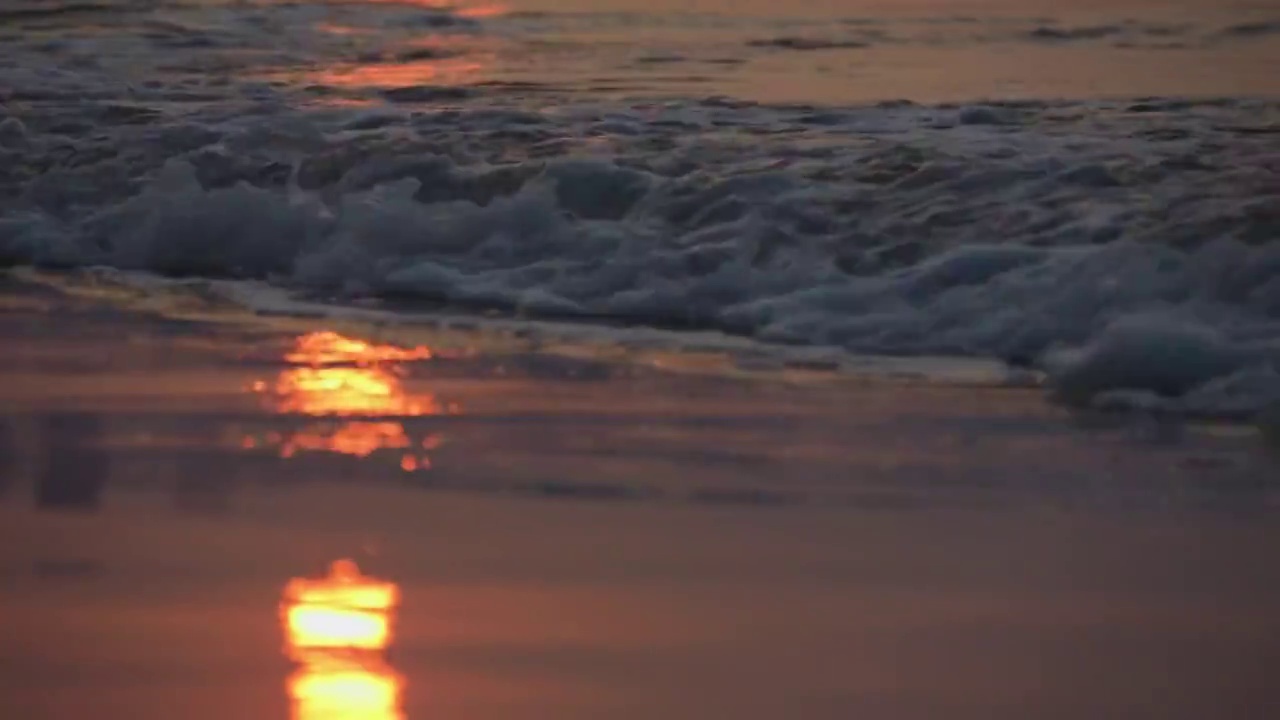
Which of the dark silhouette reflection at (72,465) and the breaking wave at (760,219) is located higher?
the breaking wave at (760,219)

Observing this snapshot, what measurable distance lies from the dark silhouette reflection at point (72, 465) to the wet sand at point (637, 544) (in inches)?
0.6

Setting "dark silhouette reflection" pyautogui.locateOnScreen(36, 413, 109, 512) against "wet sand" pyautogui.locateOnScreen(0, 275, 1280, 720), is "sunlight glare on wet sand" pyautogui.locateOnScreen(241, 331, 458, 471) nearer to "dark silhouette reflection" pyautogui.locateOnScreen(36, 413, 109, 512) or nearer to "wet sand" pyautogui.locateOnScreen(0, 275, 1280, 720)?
"wet sand" pyautogui.locateOnScreen(0, 275, 1280, 720)

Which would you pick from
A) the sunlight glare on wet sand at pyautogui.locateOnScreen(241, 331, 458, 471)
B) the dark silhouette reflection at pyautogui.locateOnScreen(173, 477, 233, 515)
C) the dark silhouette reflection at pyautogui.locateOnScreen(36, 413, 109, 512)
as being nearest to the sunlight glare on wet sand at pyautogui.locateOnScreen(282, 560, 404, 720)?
the dark silhouette reflection at pyautogui.locateOnScreen(173, 477, 233, 515)

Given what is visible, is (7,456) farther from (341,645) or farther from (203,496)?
(341,645)

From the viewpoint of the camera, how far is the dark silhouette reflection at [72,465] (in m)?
5.02

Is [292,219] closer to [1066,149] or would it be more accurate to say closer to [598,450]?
[1066,149]

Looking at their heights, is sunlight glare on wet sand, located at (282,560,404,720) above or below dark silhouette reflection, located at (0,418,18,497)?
below

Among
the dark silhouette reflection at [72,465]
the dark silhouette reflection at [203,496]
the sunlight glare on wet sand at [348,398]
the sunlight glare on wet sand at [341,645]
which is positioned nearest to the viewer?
the sunlight glare on wet sand at [341,645]

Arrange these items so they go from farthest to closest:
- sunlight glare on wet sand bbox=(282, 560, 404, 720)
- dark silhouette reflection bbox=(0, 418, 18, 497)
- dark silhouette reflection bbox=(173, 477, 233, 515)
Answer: dark silhouette reflection bbox=(0, 418, 18, 497) < dark silhouette reflection bbox=(173, 477, 233, 515) < sunlight glare on wet sand bbox=(282, 560, 404, 720)

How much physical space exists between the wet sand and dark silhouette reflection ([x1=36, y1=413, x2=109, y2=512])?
14 mm

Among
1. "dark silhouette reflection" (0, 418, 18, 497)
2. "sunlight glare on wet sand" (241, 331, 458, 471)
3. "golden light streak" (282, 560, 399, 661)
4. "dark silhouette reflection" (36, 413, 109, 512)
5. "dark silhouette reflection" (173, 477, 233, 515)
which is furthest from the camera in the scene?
"sunlight glare on wet sand" (241, 331, 458, 471)

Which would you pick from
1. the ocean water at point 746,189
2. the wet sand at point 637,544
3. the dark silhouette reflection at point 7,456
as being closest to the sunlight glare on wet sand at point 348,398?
the wet sand at point 637,544

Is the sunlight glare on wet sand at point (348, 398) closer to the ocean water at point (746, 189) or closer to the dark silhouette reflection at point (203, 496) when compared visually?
the dark silhouette reflection at point (203, 496)

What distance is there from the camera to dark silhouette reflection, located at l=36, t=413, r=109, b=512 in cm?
502
